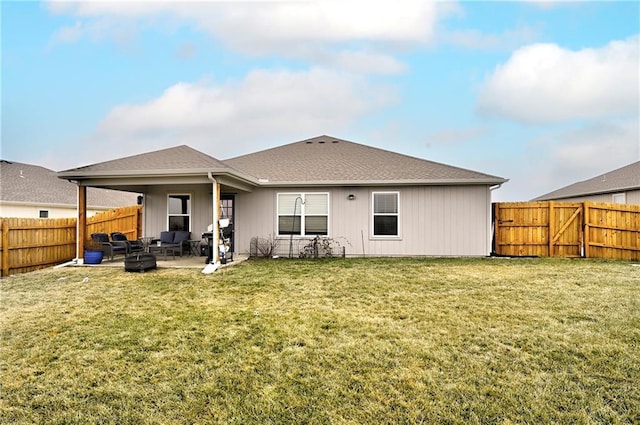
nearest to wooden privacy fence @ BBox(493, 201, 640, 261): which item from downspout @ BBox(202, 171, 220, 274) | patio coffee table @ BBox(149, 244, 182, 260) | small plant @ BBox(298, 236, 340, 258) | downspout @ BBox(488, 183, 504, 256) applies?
downspout @ BBox(488, 183, 504, 256)

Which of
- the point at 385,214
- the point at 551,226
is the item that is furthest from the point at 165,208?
the point at 551,226

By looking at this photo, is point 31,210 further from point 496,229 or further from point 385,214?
point 496,229

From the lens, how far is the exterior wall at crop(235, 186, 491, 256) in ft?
35.2

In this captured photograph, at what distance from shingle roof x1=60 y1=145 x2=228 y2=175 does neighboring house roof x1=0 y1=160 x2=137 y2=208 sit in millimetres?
9206

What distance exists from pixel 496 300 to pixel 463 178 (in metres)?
5.67

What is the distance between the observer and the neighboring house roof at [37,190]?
16686 millimetres

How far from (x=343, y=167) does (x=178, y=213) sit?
19.7 ft

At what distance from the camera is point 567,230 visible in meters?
11.1

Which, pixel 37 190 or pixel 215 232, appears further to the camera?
pixel 37 190

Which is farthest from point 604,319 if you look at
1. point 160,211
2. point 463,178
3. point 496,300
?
point 160,211

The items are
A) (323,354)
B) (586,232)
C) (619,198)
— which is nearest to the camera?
(323,354)

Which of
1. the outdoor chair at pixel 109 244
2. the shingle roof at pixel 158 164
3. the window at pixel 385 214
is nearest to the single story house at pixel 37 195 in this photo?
the outdoor chair at pixel 109 244

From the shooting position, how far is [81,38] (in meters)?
10.8

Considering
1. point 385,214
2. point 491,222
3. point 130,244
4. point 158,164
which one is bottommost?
point 130,244
